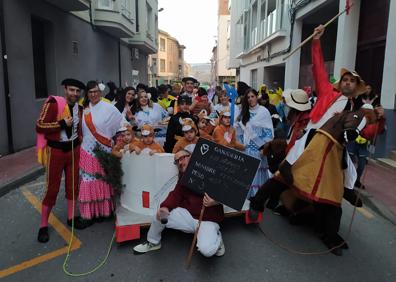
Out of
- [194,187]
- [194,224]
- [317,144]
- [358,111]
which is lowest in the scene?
[194,224]

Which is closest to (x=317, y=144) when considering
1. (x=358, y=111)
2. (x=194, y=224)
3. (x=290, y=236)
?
(x=358, y=111)

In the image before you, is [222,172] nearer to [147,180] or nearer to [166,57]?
[147,180]

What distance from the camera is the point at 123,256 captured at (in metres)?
3.59

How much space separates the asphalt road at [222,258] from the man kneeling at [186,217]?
159 millimetres

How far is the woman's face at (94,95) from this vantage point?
427 cm

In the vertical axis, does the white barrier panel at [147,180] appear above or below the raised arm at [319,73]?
below

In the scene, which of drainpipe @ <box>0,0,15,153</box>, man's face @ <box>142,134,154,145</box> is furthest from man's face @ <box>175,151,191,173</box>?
drainpipe @ <box>0,0,15,153</box>

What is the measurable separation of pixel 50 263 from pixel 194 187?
1.65 m

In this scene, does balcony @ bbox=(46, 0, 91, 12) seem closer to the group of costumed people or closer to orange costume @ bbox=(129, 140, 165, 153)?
the group of costumed people

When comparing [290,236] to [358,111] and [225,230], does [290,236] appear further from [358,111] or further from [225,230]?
[358,111]

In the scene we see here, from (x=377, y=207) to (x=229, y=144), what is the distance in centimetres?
235

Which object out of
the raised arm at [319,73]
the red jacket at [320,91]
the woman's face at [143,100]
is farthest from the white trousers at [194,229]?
the woman's face at [143,100]

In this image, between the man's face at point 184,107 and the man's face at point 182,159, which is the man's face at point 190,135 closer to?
the man's face at point 182,159

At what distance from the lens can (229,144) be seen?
15.8 feet
